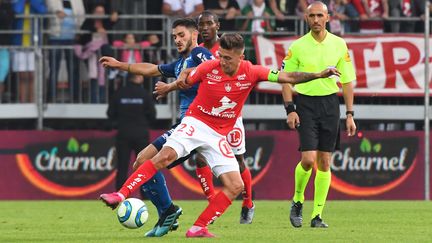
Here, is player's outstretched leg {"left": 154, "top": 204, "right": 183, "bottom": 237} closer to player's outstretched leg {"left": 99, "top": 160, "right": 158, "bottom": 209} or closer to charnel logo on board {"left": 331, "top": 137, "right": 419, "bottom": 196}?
player's outstretched leg {"left": 99, "top": 160, "right": 158, "bottom": 209}

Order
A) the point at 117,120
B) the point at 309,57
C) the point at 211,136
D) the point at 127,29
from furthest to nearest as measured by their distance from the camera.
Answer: the point at 127,29 < the point at 117,120 < the point at 309,57 < the point at 211,136

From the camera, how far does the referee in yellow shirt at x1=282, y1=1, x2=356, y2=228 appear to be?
14523 millimetres

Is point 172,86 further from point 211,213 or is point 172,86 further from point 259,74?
point 211,213

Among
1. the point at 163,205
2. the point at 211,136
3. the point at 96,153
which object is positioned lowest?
the point at 96,153

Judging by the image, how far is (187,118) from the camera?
1247cm

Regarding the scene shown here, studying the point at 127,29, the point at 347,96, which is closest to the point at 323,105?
the point at 347,96

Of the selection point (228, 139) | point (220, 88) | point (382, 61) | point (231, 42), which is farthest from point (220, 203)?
point (382, 61)

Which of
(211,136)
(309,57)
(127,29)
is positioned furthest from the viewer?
(127,29)

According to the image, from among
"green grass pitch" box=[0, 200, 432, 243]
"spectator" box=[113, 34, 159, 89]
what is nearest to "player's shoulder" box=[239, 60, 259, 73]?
"green grass pitch" box=[0, 200, 432, 243]

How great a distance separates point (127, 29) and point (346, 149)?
470cm

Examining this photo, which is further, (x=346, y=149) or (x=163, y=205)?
(x=346, y=149)

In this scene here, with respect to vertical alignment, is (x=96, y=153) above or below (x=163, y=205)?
below

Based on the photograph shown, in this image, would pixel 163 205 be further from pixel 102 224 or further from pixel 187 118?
pixel 102 224

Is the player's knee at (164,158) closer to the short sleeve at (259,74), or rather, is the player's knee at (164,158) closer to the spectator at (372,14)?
the short sleeve at (259,74)
